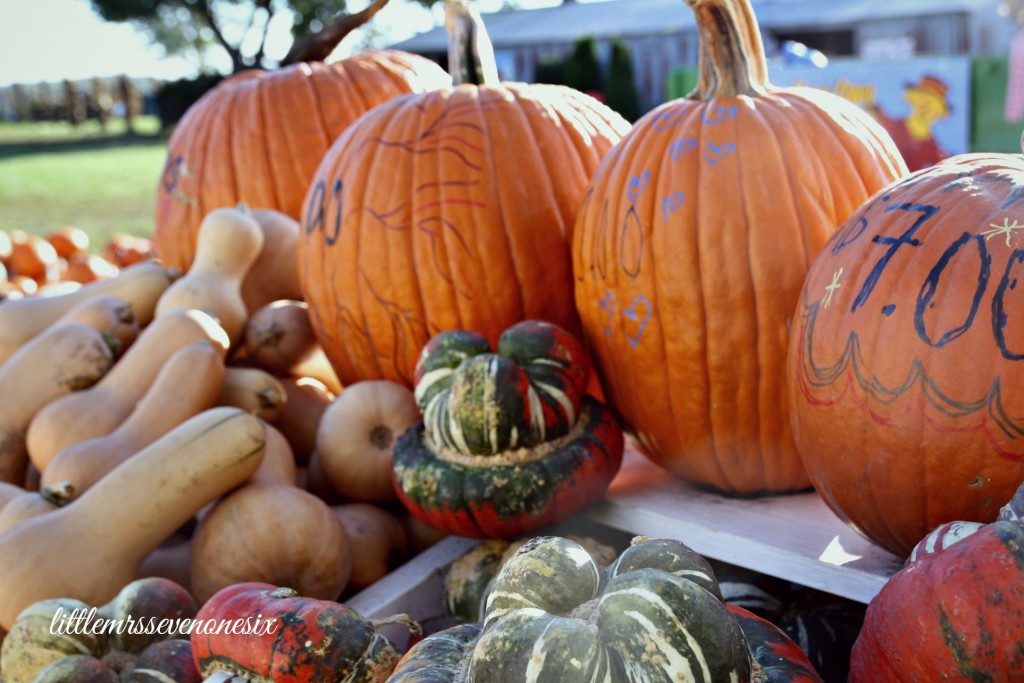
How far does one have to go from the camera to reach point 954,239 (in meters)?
1.31

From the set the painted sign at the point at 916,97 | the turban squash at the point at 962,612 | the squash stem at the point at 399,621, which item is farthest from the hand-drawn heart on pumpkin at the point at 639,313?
the painted sign at the point at 916,97

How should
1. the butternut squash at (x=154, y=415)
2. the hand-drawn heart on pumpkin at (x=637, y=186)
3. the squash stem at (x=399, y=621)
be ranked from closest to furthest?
the squash stem at (x=399, y=621) → the hand-drawn heart on pumpkin at (x=637, y=186) → the butternut squash at (x=154, y=415)

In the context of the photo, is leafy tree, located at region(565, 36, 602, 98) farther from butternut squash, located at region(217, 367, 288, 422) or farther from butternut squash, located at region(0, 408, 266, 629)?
butternut squash, located at region(0, 408, 266, 629)

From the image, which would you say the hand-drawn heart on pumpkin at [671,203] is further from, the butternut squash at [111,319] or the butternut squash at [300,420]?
the butternut squash at [111,319]

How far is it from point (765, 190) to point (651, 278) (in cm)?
25

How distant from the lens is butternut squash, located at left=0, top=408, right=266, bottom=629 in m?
1.72

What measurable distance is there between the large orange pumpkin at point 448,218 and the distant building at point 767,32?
12718mm

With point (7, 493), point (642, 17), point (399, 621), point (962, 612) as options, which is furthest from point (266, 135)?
Answer: point (642, 17)

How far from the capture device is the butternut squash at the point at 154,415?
194 cm

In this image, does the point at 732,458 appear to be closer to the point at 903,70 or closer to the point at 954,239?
the point at 954,239

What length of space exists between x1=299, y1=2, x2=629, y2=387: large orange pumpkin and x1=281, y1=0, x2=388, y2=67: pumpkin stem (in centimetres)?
97

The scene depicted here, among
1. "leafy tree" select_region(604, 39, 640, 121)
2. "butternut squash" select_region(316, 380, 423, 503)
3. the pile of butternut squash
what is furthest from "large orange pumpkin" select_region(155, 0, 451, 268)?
"leafy tree" select_region(604, 39, 640, 121)

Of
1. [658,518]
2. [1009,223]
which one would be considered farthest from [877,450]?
[658,518]

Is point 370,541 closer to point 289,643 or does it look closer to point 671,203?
point 289,643
